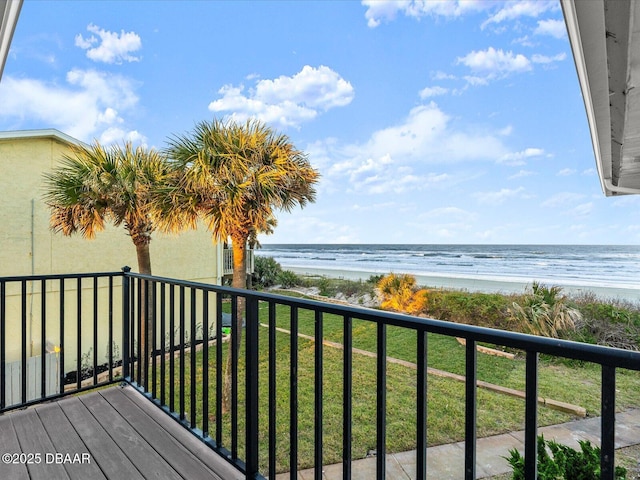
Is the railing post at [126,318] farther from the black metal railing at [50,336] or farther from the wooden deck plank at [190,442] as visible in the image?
the black metal railing at [50,336]

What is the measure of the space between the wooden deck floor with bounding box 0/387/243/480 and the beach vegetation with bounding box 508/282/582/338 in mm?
6911

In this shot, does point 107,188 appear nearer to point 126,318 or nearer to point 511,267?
point 126,318

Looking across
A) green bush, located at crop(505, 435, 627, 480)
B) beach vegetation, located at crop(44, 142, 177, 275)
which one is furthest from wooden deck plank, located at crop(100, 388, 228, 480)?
beach vegetation, located at crop(44, 142, 177, 275)

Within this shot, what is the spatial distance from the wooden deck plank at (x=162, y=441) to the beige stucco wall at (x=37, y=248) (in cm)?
489

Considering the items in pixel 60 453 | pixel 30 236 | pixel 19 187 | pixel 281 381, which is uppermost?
pixel 19 187

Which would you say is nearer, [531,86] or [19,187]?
[19,187]

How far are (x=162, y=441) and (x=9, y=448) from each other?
735mm

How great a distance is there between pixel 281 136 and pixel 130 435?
14.1ft

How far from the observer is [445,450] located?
11.2ft

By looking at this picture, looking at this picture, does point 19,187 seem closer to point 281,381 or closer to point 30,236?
point 30,236

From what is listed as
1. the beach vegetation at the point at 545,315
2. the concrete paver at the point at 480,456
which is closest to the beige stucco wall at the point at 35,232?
the concrete paver at the point at 480,456

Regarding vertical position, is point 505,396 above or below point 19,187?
below

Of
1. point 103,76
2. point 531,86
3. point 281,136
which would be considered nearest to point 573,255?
point 531,86

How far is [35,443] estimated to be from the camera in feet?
5.72
